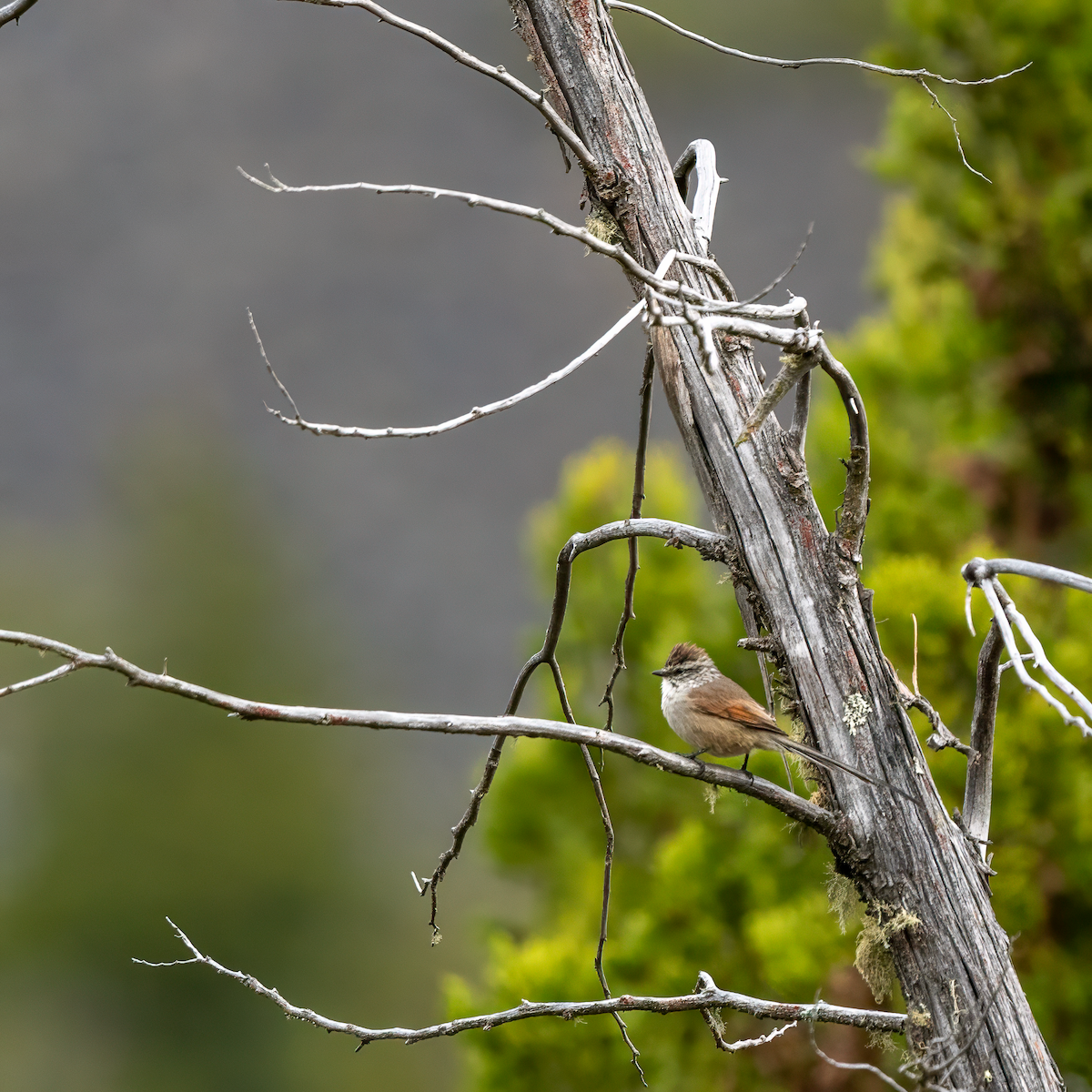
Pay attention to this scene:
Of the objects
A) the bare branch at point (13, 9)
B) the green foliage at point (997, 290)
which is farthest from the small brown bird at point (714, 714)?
the green foliage at point (997, 290)

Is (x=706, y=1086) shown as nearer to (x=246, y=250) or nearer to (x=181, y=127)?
(x=246, y=250)

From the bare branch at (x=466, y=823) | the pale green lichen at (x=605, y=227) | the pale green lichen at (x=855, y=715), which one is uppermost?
the pale green lichen at (x=605, y=227)

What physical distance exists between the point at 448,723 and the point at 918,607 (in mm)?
3348

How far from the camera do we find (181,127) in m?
27.7

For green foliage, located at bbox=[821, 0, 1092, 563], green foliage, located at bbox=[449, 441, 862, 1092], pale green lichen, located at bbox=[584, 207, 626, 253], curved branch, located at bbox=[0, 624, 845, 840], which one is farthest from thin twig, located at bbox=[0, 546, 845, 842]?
green foliage, located at bbox=[821, 0, 1092, 563]

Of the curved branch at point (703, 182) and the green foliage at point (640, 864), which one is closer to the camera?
the curved branch at point (703, 182)

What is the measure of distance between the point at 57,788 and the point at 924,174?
1015 centimetres

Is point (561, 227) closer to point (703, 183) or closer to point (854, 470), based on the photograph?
point (854, 470)

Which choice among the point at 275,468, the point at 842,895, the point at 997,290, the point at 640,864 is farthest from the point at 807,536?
the point at 275,468

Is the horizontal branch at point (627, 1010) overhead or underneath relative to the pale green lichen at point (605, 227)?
underneath

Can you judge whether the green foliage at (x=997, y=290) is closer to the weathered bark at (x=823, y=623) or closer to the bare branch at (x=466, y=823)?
the weathered bark at (x=823, y=623)

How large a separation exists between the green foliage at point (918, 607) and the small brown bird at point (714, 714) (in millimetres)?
1849

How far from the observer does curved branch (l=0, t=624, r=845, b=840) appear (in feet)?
5.61

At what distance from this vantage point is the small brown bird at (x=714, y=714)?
2.95 m
